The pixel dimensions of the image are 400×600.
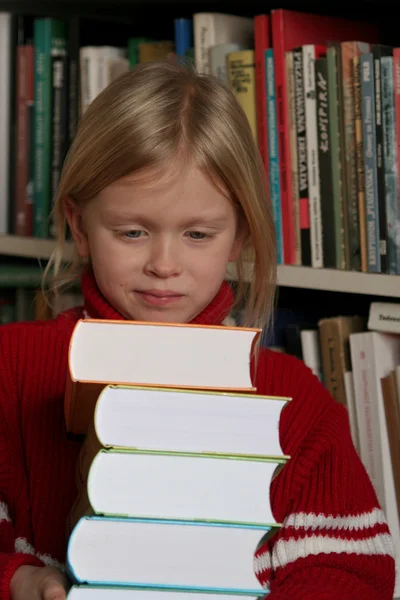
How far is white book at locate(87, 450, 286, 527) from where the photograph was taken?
2.18ft

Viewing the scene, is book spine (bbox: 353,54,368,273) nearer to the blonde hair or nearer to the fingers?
the blonde hair

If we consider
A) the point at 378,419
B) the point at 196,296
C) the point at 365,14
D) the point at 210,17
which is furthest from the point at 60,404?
the point at 365,14

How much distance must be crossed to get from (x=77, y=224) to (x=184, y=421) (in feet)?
1.37

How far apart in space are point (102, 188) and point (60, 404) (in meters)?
0.23

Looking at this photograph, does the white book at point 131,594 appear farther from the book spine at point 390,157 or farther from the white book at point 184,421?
the book spine at point 390,157

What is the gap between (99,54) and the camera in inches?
59.7

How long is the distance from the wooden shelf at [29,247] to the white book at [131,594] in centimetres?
84

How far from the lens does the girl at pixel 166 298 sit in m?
0.94

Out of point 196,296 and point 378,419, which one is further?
point 378,419

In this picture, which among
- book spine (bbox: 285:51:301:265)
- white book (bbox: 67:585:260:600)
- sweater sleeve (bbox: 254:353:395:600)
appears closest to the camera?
white book (bbox: 67:585:260:600)

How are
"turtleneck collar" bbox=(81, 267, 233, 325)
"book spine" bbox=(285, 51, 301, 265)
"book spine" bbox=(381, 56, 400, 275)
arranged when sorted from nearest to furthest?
1. "turtleneck collar" bbox=(81, 267, 233, 325)
2. "book spine" bbox=(381, 56, 400, 275)
3. "book spine" bbox=(285, 51, 301, 265)

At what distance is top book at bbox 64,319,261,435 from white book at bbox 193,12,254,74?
0.72 m

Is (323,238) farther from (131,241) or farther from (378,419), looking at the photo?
(131,241)

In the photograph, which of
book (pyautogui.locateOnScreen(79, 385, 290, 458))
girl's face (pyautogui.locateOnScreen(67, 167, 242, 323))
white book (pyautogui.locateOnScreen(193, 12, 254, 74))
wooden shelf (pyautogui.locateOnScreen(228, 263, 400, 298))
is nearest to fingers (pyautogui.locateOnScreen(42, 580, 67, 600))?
book (pyautogui.locateOnScreen(79, 385, 290, 458))
